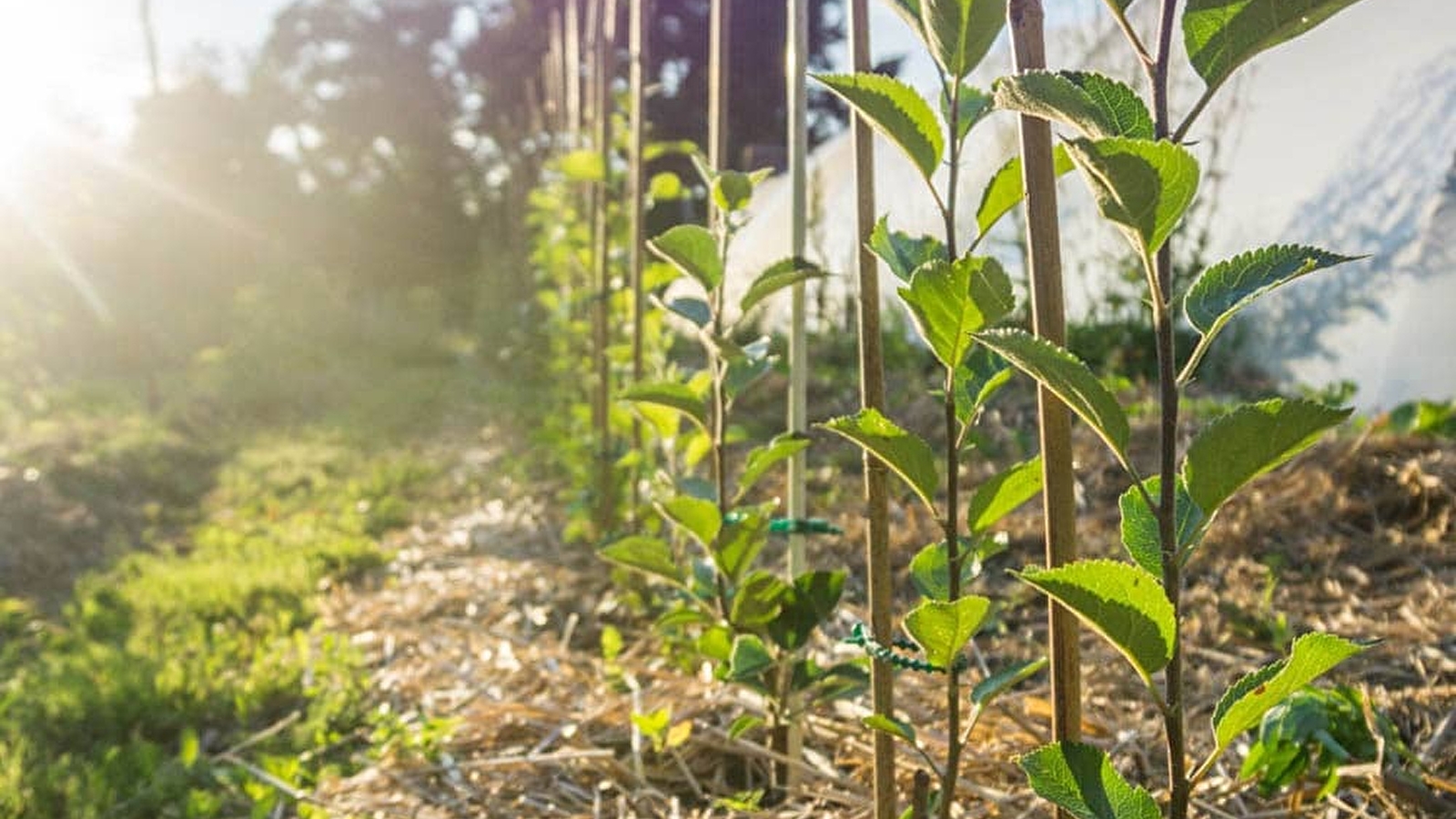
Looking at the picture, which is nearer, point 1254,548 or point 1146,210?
point 1146,210

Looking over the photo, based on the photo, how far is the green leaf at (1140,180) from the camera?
675 millimetres

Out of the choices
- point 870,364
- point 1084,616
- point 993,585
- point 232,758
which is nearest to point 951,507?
point 870,364

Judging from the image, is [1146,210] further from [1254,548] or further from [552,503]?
[552,503]

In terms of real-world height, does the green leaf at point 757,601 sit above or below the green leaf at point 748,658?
above

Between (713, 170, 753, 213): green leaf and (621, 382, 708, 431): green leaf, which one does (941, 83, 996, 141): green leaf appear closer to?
(713, 170, 753, 213): green leaf

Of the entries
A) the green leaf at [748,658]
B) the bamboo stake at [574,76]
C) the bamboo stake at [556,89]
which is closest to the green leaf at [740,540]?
the green leaf at [748,658]

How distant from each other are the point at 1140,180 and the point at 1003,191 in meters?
0.39

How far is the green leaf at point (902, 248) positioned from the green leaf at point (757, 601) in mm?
593

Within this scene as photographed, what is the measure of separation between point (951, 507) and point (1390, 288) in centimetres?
325

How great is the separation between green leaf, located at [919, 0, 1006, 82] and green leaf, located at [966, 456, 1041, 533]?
0.39m

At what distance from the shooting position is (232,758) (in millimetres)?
2191

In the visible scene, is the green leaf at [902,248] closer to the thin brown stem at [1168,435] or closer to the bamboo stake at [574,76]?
the thin brown stem at [1168,435]

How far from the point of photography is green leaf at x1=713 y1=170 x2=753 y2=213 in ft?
5.14

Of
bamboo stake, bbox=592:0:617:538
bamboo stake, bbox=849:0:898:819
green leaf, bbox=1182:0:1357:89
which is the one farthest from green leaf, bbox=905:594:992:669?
bamboo stake, bbox=592:0:617:538
